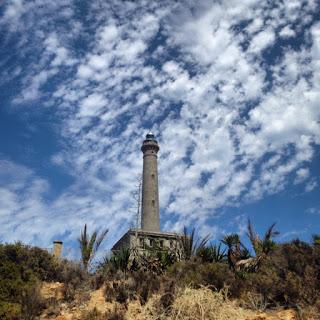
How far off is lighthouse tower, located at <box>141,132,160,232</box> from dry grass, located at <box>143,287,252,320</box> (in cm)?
4156

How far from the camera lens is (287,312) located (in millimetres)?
11594

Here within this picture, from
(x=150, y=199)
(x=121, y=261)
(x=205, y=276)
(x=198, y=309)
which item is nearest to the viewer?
(x=198, y=309)

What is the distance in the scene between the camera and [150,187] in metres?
58.1

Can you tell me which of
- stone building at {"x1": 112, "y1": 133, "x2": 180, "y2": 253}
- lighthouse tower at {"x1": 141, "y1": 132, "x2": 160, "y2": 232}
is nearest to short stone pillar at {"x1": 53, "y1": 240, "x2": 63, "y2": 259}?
stone building at {"x1": 112, "y1": 133, "x2": 180, "y2": 253}

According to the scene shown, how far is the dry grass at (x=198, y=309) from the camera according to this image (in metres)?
11.6

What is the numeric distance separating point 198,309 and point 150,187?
46.4 metres

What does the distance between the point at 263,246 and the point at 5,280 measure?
14.5 meters

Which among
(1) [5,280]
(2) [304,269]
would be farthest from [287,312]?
(1) [5,280]

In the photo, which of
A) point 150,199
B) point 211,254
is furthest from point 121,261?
point 150,199

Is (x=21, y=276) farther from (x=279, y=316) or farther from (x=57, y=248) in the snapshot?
(x=279, y=316)

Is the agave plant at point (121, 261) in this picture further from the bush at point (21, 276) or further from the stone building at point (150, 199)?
the stone building at point (150, 199)

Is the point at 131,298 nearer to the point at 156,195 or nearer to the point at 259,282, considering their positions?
the point at 259,282

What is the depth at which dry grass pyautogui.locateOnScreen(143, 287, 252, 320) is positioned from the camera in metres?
11.6

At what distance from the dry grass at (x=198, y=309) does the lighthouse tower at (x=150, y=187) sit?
4156cm
